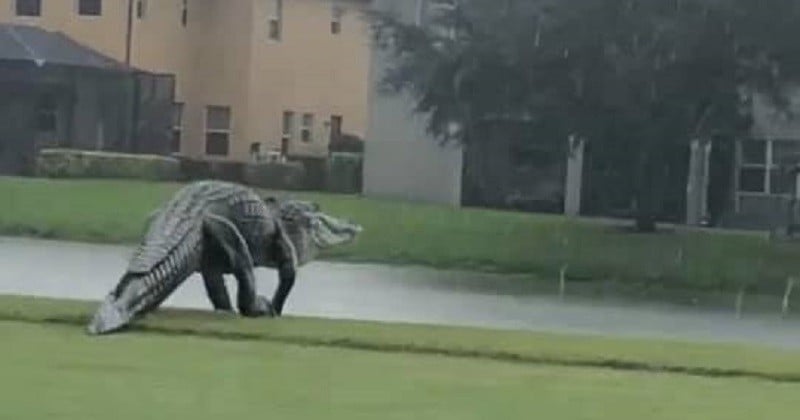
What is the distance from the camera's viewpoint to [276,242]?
1712 cm

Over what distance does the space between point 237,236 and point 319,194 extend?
36622 millimetres

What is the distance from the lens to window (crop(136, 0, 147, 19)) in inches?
2428

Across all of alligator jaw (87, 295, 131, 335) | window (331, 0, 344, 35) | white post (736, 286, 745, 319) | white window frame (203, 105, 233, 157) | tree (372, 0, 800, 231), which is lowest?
white post (736, 286, 745, 319)

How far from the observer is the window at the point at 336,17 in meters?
66.4

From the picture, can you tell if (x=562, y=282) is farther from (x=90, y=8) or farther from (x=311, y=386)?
(x=90, y=8)

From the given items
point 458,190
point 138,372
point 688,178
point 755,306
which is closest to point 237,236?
point 138,372

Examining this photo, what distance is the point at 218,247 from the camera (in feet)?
54.8

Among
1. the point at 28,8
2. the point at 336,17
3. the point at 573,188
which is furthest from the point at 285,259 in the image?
the point at 336,17

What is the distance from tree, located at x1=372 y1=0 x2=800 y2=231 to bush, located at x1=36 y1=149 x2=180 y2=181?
1827 cm

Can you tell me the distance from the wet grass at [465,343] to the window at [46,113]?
41102 millimetres

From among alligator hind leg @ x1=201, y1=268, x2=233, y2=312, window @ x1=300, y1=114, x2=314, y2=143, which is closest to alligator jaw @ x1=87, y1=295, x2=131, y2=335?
alligator hind leg @ x1=201, y1=268, x2=233, y2=312

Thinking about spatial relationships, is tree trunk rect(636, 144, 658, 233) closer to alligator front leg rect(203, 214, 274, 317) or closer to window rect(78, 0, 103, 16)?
alligator front leg rect(203, 214, 274, 317)

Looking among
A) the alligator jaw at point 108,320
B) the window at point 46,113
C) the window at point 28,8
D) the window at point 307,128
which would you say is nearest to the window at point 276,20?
the window at point 307,128

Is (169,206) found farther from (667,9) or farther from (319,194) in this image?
(319,194)
